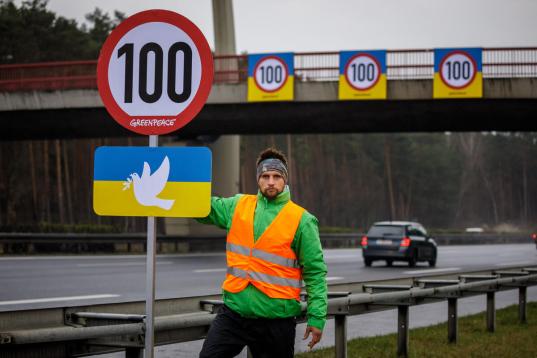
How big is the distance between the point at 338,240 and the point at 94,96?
21.9 m

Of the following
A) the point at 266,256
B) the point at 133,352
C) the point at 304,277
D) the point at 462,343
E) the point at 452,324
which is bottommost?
the point at 462,343

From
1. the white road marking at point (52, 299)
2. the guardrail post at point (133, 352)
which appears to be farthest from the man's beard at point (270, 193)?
the white road marking at point (52, 299)

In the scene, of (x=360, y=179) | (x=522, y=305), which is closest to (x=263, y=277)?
(x=522, y=305)

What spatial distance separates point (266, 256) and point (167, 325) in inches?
34.0

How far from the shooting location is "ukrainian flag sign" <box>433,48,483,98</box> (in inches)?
1152

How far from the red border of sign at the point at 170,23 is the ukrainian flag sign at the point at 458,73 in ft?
82.8

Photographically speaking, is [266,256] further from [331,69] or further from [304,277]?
[331,69]

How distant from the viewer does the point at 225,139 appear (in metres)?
38.6

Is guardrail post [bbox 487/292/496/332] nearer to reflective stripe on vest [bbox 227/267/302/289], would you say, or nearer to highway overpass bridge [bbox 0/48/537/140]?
reflective stripe on vest [bbox 227/267/302/289]

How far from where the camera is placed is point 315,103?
99.2 ft

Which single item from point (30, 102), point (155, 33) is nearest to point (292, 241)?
point (155, 33)

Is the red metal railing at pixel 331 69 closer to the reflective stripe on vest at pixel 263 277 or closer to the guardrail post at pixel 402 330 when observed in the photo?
the guardrail post at pixel 402 330

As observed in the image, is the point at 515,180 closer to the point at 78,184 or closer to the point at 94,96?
the point at 78,184

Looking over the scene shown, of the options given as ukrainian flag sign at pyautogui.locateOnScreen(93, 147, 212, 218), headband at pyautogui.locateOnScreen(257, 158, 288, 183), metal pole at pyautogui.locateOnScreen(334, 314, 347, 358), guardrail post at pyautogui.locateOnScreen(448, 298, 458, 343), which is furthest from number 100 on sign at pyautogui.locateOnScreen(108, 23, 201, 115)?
guardrail post at pyautogui.locateOnScreen(448, 298, 458, 343)
